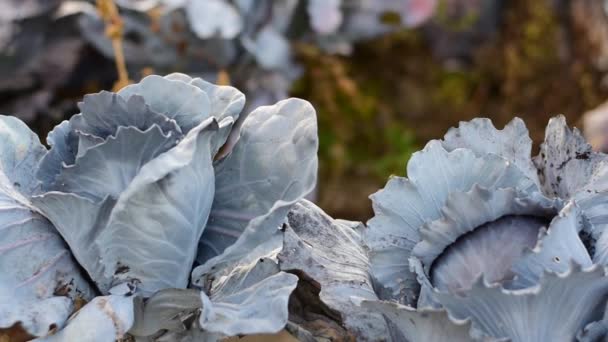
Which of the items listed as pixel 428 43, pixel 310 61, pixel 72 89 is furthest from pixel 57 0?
pixel 428 43

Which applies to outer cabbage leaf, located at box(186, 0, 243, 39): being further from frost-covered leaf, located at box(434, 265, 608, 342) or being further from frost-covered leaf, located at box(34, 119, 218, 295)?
frost-covered leaf, located at box(434, 265, 608, 342)

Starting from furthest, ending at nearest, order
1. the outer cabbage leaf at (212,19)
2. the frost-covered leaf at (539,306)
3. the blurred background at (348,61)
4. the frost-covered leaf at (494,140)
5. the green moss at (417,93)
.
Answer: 1. the green moss at (417,93)
2. the blurred background at (348,61)
3. the outer cabbage leaf at (212,19)
4. the frost-covered leaf at (494,140)
5. the frost-covered leaf at (539,306)

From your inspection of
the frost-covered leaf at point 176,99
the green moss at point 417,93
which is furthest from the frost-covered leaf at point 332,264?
the green moss at point 417,93

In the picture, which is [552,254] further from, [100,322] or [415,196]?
[100,322]

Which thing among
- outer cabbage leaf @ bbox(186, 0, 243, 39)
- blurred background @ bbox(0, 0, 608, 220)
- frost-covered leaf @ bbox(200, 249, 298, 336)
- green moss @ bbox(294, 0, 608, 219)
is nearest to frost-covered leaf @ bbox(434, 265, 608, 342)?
frost-covered leaf @ bbox(200, 249, 298, 336)

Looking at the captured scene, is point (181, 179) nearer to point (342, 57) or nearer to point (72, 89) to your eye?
point (72, 89)

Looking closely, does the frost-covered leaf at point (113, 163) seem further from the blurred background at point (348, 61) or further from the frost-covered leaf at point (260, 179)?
the blurred background at point (348, 61)
